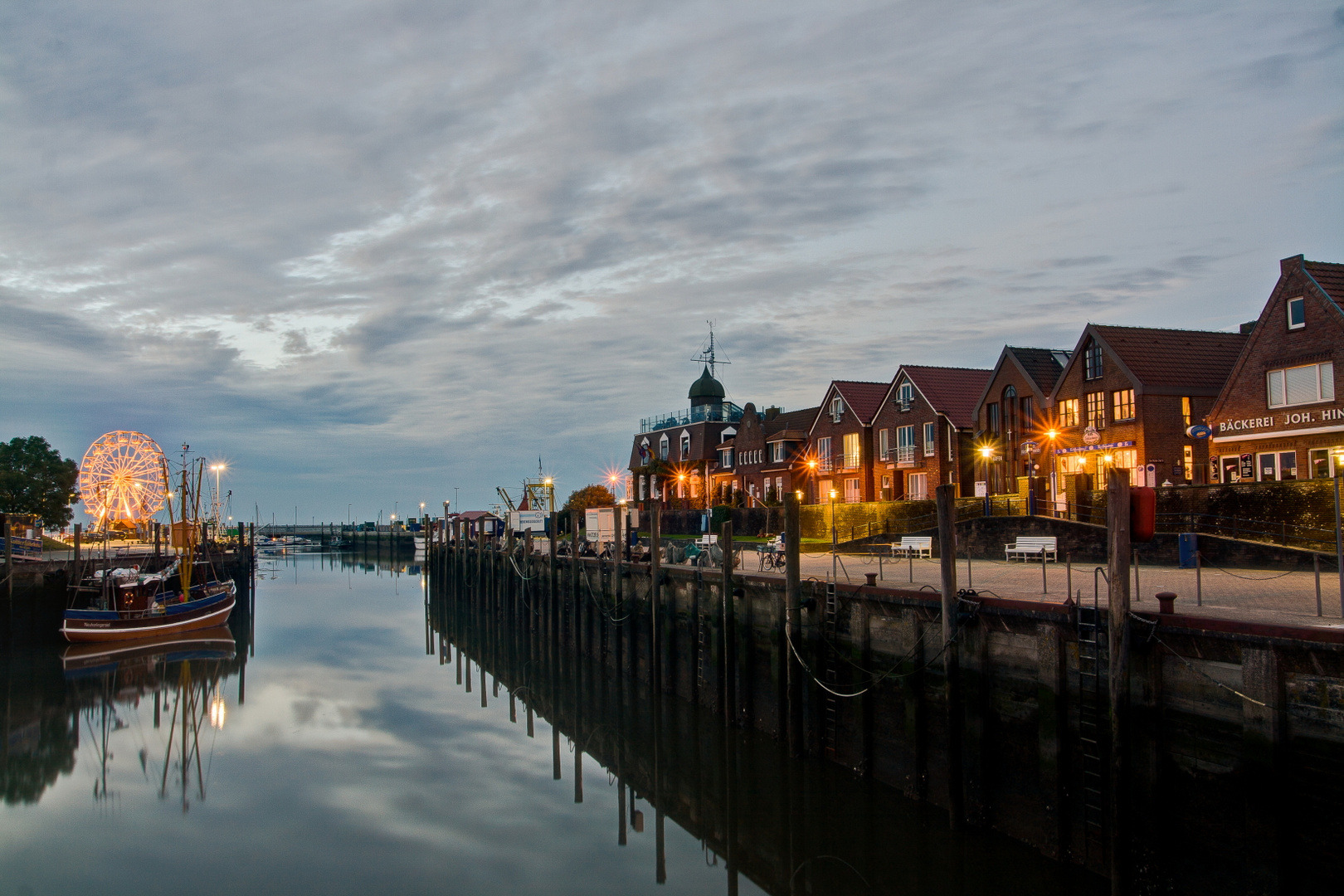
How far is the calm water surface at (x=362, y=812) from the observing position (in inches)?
622

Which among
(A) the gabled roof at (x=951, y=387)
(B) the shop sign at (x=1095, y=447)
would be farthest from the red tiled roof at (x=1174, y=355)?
(A) the gabled roof at (x=951, y=387)

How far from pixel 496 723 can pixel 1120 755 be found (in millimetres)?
21213

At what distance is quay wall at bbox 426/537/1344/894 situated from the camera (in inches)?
402

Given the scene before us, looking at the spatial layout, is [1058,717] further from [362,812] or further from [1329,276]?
[1329,276]

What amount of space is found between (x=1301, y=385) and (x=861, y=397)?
3390 centimetres

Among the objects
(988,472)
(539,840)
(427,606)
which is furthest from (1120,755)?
(427,606)

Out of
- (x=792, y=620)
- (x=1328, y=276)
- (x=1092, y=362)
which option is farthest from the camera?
(x=1092, y=362)

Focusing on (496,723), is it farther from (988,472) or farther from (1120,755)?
(988,472)

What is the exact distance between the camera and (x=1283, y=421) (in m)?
33.1

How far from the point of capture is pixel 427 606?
220ft

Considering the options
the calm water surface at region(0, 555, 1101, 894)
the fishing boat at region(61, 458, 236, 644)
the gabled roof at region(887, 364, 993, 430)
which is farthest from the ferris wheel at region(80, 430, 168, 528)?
the gabled roof at region(887, 364, 993, 430)

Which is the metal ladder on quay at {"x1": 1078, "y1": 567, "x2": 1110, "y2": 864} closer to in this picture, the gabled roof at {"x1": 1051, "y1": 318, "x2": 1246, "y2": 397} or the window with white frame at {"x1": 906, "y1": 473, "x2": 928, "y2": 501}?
the gabled roof at {"x1": 1051, "y1": 318, "x2": 1246, "y2": 397}

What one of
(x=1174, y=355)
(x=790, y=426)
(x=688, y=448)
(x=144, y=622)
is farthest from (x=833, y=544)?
(x=688, y=448)

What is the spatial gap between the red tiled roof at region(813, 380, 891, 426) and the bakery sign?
27747 millimetres
